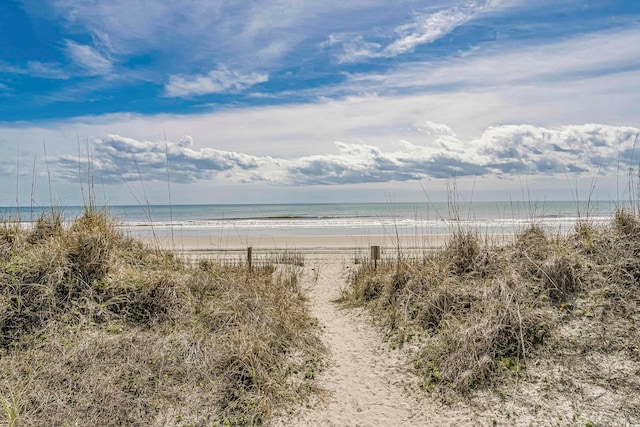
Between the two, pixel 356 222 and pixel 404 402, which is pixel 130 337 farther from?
pixel 356 222

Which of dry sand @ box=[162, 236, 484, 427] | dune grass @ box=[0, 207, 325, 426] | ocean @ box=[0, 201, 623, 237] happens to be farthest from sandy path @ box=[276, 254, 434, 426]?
ocean @ box=[0, 201, 623, 237]

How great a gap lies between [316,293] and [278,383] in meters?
4.95

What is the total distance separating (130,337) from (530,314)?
5.83 m

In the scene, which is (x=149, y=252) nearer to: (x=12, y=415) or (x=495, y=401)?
(x=12, y=415)

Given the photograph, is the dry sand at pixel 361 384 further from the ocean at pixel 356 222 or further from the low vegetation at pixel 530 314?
the ocean at pixel 356 222

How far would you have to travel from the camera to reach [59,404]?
16.7ft

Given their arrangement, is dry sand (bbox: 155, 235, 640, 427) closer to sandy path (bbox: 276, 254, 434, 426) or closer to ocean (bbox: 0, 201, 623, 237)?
sandy path (bbox: 276, 254, 434, 426)

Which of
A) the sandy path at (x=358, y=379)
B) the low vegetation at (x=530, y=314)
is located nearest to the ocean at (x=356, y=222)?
the low vegetation at (x=530, y=314)

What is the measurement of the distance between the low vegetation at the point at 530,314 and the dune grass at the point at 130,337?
1844 mm

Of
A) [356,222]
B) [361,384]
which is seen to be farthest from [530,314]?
[356,222]

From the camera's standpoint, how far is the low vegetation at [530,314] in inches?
219

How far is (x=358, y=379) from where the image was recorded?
632 centimetres

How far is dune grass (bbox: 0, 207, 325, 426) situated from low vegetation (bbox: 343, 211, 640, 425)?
1844 millimetres

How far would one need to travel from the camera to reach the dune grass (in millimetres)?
5266
